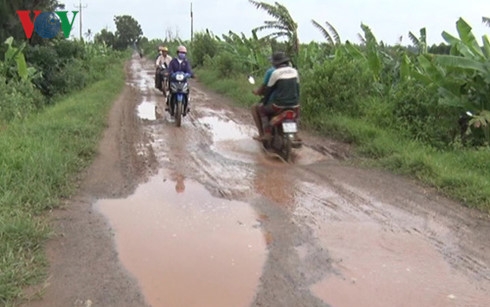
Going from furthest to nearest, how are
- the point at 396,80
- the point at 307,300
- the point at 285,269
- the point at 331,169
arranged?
the point at 396,80, the point at 331,169, the point at 285,269, the point at 307,300

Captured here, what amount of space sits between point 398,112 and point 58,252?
22.7ft

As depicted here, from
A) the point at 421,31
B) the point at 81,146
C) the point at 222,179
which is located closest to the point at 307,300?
the point at 222,179

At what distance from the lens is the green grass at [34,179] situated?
3711 millimetres

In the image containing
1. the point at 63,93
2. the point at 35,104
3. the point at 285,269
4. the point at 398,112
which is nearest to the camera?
the point at 285,269

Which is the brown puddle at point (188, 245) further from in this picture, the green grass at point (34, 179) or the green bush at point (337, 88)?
the green bush at point (337, 88)

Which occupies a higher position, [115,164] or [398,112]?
[398,112]

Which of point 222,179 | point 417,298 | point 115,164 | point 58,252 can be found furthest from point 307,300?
point 115,164

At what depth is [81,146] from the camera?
7629 mm

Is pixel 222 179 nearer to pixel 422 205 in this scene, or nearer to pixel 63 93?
pixel 422 205

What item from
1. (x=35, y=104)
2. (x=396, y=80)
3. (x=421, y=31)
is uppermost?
(x=421, y=31)

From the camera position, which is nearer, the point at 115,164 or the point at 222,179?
the point at 222,179

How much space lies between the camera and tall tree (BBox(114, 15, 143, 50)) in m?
83.4
